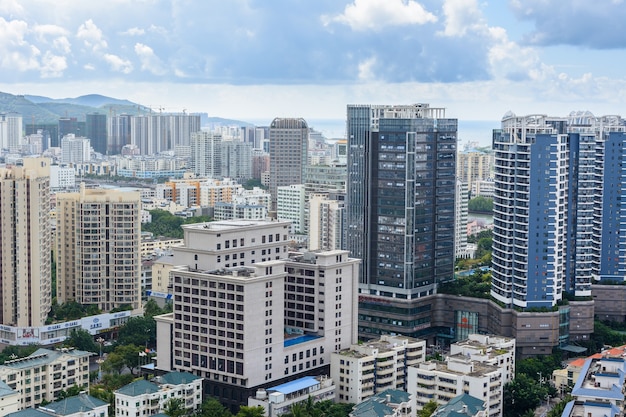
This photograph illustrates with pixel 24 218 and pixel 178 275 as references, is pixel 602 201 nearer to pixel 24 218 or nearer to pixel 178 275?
pixel 178 275

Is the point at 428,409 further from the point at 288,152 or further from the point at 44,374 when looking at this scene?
the point at 288,152

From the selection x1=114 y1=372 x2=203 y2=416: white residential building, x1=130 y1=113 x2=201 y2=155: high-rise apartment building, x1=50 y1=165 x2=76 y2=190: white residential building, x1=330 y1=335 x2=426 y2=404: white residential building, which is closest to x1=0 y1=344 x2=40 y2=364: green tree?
x1=114 y1=372 x2=203 y2=416: white residential building

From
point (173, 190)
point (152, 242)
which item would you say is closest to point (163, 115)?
point (173, 190)

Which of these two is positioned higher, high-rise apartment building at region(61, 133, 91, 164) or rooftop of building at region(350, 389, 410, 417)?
high-rise apartment building at region(61, 133, 91, 164)

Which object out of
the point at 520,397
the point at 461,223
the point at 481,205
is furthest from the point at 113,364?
the point at 481,205

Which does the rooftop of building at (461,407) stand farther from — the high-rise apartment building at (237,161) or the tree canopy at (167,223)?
the high-rise apartment building at (237,161)

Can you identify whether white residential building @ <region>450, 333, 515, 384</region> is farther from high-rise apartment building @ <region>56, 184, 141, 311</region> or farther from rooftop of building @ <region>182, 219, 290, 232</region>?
high-rise apartment building @ <region>56, 184, 141, 311</region>

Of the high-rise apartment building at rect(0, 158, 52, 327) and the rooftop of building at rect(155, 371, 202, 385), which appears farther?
the high-rise apartment building at rect(0, 158, 52, 327)
